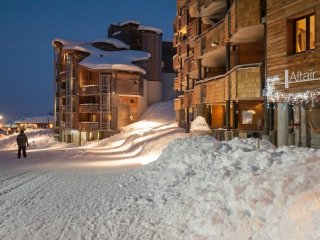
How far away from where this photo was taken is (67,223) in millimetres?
7160

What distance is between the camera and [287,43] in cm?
1445

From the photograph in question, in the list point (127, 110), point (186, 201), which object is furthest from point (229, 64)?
point (127, 110)

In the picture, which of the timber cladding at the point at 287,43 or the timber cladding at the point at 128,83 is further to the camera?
the timber cladding at the point at 128,83

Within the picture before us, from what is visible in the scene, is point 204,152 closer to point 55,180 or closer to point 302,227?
point 55,180

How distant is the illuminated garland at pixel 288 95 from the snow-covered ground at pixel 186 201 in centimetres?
279

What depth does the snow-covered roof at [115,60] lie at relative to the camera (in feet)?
156

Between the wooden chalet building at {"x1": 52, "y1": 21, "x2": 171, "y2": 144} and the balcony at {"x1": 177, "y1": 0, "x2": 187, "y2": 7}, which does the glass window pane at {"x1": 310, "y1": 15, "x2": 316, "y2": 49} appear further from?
the wooden chalet building at {"x1": 52, "y1": 21, "x2": 171, "y2": 144}

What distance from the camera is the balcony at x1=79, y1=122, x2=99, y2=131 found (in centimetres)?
4812

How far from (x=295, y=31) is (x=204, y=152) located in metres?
7.01

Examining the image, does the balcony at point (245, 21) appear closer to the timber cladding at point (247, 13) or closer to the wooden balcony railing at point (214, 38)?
the timber cladding at point (247, 13)

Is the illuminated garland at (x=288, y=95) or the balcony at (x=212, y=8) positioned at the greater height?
the balcony at (x=212, y=8)

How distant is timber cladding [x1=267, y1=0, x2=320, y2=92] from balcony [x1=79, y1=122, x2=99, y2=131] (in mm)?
35277

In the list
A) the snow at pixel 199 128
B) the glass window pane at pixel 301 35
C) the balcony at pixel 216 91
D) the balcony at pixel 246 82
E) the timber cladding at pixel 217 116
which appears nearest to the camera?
the glass window pane at pixel 301 35

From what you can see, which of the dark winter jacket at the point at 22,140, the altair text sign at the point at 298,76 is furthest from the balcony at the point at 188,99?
the altair text sign at the point at 298,76
